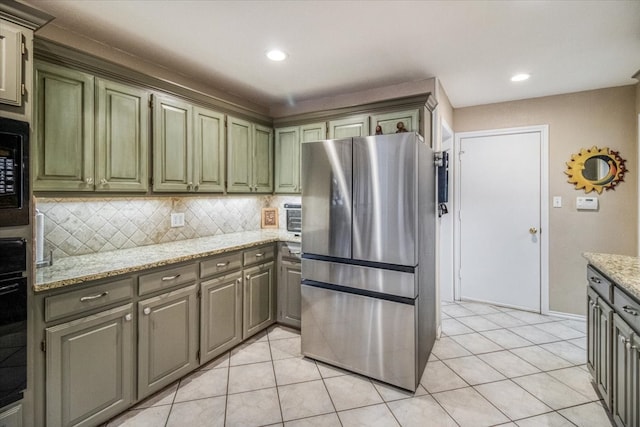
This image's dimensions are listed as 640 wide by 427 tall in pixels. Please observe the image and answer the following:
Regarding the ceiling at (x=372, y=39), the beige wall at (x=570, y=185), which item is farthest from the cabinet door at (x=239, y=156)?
the beige wall at (x=570, y=185)

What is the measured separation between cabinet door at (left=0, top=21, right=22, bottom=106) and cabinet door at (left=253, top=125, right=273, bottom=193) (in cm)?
206

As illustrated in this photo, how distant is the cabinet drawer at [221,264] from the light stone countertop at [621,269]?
98.8 inches

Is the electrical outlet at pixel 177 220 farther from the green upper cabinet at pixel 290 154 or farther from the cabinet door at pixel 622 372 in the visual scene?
the cabinet door at pixel 622 372

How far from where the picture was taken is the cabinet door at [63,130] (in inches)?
70.9


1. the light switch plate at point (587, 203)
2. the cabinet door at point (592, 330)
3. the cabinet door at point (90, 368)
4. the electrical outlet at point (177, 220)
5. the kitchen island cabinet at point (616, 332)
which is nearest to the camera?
the kitchen island cabinet at point (616, 332)

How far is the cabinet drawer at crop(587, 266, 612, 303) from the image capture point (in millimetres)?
1778

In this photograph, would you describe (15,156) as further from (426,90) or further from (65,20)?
(426,90)

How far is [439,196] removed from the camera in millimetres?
2914

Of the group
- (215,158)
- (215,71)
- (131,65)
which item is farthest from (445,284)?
(131,65)

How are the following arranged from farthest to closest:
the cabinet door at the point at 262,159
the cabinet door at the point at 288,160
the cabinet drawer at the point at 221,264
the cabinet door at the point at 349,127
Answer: the cabinet door at the point at 288,160
the cabinet door at the point at 262,159
the cabinet door at the point at 349,127
the cabinet drawer at the point at 221,264

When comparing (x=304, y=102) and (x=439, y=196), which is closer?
(x=439, y=196)

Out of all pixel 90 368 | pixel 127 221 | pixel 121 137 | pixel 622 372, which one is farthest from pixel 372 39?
pixel 90 368

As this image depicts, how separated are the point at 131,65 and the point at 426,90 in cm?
253

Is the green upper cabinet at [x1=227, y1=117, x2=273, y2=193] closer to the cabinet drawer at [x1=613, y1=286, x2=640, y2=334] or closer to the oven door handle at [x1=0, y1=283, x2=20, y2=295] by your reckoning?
the oven door handle at [x1=0, y1=283, x2=20, y2=295]
